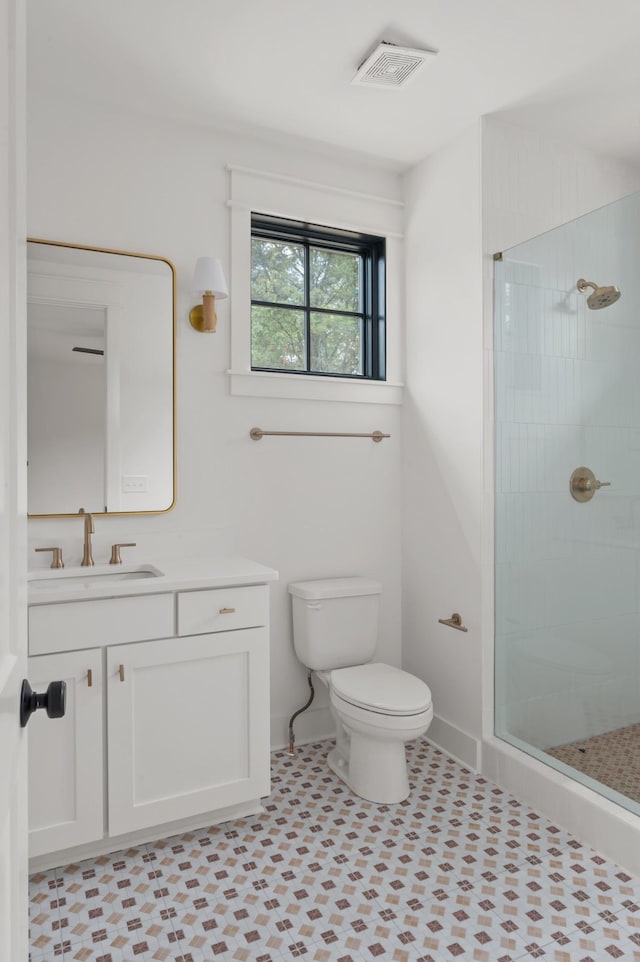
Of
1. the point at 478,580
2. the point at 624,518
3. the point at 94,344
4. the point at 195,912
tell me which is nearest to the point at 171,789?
the point at 195,912

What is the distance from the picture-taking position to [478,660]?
2.49 metres

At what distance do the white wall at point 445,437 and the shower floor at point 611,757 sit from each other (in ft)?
1.20

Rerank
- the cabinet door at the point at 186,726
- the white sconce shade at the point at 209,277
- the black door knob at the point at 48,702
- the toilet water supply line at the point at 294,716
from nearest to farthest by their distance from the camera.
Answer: the black door knob at the point at 48,702
the cabinet door at the point at 186,726
the white sconce shade at the point at 209,277
the toilet water supply line at the point at 294,716

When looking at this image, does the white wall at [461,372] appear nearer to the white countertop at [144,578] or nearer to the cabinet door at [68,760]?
the white countertop at [144,578]

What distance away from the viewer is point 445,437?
2684 mm

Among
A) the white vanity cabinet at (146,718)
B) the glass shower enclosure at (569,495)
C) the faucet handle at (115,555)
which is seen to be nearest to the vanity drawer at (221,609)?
the white vanity cabinet at (146,718)

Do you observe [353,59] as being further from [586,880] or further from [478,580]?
[586,880]

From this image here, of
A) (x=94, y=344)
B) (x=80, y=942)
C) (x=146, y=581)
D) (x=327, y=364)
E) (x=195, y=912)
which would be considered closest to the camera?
(x=80, y=942)

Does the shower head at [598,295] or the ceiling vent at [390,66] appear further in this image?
the shower head at [598,295]

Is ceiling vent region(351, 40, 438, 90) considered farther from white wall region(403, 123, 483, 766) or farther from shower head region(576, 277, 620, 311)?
shower head region(576, 277, 620, 311)

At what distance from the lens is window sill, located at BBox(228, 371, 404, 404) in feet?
8.48

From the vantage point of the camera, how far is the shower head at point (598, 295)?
7.25ft

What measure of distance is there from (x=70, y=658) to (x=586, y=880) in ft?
5.39

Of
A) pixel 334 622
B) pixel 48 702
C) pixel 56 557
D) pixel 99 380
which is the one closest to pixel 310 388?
pixel 99 380
